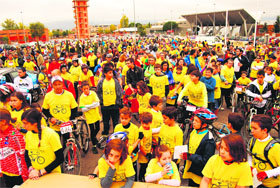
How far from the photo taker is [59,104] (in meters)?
4.40

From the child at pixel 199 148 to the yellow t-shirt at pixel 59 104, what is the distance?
2632mm

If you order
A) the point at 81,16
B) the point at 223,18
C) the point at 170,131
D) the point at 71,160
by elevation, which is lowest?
the point at 71,160

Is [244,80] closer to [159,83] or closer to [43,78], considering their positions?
[159,83]

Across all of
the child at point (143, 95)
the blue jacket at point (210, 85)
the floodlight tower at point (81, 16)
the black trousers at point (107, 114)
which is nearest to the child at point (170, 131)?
the child at point (143, 95)

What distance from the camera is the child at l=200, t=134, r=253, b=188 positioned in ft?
7.30

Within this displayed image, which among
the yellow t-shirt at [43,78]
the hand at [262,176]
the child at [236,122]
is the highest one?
the yellow t-shirt at [43,78]

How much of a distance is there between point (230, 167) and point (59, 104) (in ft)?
11.1

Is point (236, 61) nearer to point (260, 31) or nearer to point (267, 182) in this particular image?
point (267, 182)

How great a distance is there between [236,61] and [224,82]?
2633mm

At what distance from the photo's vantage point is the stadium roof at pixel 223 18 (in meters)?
58.4

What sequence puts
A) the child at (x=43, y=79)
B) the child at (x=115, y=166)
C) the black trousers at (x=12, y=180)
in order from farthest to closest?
the child at (x=43, y=79), the black trousers at (x=12, y=180), the child at (x=115, y=166)

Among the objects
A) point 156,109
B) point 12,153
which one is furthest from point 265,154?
point 12,153

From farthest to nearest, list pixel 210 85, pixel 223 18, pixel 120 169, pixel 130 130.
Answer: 1. pixel 223 18
2. pixel 210 85
3. pixel 130 130
4. pixel 120 169

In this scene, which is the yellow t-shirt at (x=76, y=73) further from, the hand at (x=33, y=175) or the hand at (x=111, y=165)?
the hand at (x=111, y=165)
